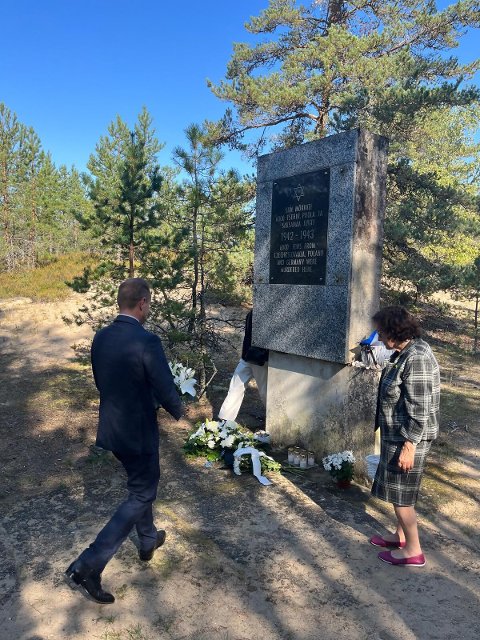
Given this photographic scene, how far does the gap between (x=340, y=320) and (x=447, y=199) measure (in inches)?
300

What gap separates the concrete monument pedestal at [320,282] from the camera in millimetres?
4152

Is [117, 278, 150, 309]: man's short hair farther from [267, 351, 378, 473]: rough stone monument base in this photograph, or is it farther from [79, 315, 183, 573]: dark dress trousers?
[267, 351, 378, 473]: rough stone monument base

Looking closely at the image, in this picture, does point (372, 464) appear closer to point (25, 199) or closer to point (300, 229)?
point (300, 229)

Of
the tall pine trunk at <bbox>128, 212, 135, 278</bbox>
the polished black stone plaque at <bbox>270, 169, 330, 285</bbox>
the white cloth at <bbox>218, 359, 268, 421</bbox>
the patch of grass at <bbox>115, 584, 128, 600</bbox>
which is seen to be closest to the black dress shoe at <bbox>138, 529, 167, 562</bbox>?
the patch of grass at <bbox>115, 584, 128, 600</bbox>

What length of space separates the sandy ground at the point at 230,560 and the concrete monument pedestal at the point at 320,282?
2.16 feet

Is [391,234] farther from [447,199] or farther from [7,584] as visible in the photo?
[7,584]

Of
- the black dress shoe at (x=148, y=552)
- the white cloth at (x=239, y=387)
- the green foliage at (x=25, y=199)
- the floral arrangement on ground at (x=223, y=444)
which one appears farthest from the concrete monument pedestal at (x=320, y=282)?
the green foliage at (x=25, y=199)

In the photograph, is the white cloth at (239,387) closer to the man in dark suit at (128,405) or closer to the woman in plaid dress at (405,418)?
the woman in plaid dress at (405,418)

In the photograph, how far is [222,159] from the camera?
6.80 meters

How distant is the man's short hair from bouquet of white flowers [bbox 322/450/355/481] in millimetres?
2224

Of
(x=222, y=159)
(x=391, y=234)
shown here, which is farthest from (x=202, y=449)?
(x=391, y=234)

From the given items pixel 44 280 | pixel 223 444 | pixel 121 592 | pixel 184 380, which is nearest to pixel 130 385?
pixel 121 592

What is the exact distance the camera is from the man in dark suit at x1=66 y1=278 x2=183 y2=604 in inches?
97.0

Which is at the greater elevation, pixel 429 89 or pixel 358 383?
pixel 429 89
